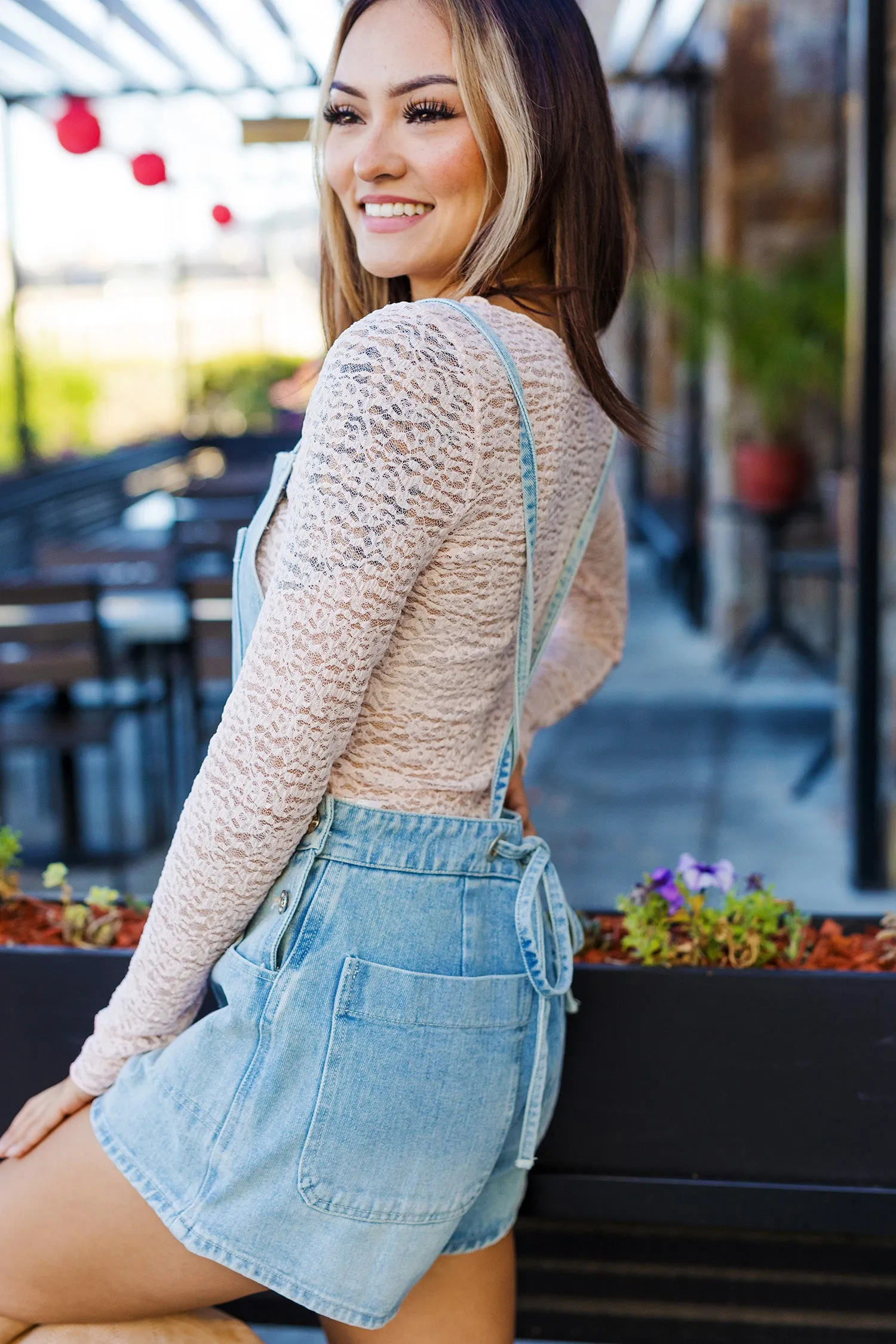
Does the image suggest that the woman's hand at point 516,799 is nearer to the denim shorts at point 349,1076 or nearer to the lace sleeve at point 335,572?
the denim shorts at point 349,1076

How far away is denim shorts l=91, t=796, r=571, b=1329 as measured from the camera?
109cm

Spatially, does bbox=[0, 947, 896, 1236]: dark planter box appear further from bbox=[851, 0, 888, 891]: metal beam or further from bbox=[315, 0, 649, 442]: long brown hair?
bbox=[851, 0, 888, 891]: metal beam

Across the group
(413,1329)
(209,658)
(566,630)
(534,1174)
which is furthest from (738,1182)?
(209,658)

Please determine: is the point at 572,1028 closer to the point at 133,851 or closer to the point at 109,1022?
the point at 109,1022

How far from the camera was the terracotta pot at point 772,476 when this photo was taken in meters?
6.83

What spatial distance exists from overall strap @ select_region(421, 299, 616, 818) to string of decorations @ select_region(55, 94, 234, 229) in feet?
10.6

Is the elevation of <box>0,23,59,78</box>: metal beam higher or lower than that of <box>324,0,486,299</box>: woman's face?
higher

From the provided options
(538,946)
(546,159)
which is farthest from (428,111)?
(538,946)

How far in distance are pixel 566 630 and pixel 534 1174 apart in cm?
63

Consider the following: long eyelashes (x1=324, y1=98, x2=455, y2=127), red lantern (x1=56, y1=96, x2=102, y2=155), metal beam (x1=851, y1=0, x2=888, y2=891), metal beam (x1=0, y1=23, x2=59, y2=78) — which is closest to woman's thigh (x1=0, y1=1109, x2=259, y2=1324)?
long eyelashes (x1=324, y1=98, x2=455, y2=127)

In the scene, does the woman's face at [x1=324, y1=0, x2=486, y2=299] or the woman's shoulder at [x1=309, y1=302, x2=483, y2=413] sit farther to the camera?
the woman's face at [x1=324, y1=0, x2=486, y2=299]

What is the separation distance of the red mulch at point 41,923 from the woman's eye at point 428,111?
1008 millimetres

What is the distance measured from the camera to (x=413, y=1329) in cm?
123


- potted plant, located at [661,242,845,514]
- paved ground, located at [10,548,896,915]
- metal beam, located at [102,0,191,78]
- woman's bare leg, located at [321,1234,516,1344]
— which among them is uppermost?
metal beam, located at [102,0,191,78]
